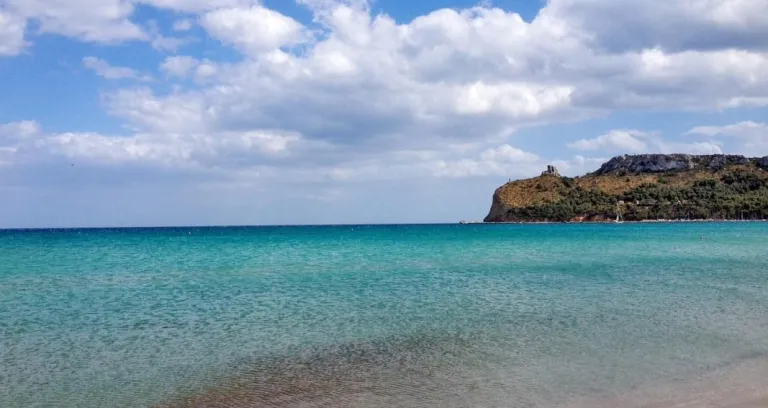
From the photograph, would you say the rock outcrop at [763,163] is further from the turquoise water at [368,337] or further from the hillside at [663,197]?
the turquoise water at [368,337]

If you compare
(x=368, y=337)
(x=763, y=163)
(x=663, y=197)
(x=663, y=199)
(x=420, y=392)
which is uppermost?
(x=763, y=163)

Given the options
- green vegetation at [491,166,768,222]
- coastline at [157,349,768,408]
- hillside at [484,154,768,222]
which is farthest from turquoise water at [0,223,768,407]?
hillside at [484,154,768,222]

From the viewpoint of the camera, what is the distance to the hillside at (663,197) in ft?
556

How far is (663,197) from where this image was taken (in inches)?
6998

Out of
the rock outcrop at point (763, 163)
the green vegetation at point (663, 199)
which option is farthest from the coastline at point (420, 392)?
the rock outcrop at point (763, 163)

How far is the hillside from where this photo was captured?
169 m

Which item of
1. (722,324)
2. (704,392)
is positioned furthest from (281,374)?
(722,324)

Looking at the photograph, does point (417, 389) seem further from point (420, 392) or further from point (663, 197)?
point (663, 197)

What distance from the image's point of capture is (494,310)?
2047 centimetres

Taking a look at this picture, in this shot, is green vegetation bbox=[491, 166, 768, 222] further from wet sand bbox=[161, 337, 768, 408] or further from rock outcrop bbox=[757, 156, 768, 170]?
wet sand bbox=[161, 337, 768, 408]

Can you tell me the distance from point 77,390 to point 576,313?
47.7 ft

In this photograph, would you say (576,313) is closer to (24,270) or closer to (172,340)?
(172,340)

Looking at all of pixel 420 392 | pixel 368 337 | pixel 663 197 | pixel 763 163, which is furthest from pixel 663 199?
pixel 420 392

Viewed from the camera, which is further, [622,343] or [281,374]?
[622,343]
